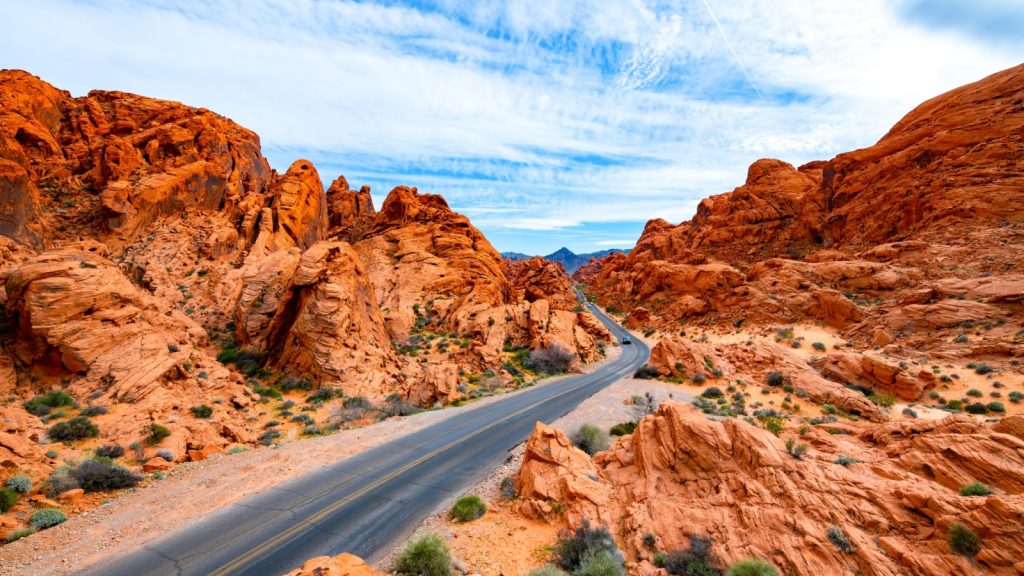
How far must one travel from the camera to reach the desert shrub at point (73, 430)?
11.5 m

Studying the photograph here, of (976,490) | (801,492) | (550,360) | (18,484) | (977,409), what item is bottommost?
(550,360)

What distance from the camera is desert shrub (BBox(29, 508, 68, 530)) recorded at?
318 inches

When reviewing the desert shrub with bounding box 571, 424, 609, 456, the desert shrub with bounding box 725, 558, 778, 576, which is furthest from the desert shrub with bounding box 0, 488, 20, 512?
the desert shrub with bounding box 725, 558, 778, 576

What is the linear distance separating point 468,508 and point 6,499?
395 inches

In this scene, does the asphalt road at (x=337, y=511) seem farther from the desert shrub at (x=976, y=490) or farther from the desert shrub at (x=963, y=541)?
the desert shrub at (x=976, y=490)

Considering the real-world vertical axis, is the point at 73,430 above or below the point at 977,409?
above

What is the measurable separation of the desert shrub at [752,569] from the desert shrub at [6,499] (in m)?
14.5

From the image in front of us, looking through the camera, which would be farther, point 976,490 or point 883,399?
point 883,399

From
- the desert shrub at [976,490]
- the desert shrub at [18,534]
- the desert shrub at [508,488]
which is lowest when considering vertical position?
the desert shrub at [508,488]

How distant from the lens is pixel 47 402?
13.0m

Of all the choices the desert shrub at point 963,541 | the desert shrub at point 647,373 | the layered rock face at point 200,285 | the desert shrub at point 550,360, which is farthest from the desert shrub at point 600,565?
the desert shrub at point 550,360

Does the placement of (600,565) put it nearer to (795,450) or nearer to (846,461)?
(795,450)

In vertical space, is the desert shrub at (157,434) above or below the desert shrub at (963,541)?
below

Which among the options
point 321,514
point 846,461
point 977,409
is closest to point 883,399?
point 977,409
